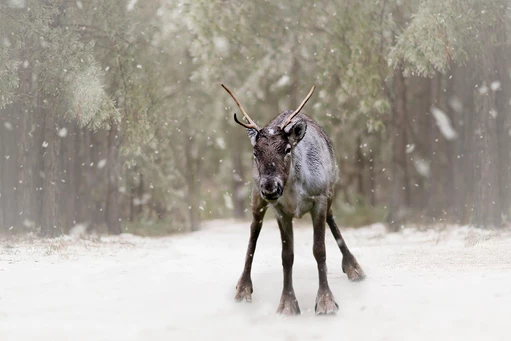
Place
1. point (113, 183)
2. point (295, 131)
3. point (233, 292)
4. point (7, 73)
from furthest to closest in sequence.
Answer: point (113, 183) → point (7, 73) → point (233, 292) → point (295, 131)

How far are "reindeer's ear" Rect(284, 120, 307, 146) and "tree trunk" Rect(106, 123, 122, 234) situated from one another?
36.6ft

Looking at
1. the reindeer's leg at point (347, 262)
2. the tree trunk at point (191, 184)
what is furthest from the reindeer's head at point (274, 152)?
the tree trunk at point (191, 184)

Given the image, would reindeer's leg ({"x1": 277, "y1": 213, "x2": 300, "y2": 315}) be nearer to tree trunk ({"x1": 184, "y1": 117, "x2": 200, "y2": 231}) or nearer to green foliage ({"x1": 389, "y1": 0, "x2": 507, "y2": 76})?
green foliage ({"x1": 389, "y1": 0, "x2": 507, "y2": 76})

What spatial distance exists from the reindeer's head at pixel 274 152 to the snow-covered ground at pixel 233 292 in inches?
64.0

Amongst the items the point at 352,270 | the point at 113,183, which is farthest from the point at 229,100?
the point at 352,270

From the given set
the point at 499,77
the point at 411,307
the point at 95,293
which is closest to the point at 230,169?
the point at 499,77

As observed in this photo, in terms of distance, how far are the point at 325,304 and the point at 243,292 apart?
1.42 m

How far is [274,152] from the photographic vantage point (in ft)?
23.1

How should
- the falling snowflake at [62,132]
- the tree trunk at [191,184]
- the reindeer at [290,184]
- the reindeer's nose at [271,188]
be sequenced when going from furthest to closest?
1. the tree trunk at [191,184]
2. the falling snowflake at [62,132]
3. the reindeer at [290,184]
4. the reindeer's nose at [271,188]

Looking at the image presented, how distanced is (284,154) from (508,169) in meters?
11.1

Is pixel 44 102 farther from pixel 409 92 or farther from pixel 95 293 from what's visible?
pixel 409 92

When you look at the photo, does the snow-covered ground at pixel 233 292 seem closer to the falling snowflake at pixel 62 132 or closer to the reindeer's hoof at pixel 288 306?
the reindeer's hoof at pixel 288 306

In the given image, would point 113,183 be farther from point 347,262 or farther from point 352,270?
point 352,270

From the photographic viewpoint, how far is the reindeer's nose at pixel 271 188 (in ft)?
22.2
